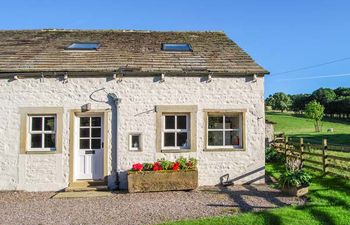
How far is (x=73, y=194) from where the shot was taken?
9875 millimetres

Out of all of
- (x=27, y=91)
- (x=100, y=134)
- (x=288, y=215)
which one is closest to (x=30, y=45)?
(x=27, y=91)

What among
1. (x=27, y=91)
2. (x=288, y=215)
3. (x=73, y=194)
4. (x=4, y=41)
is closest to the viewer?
→ (x=288, y=215)

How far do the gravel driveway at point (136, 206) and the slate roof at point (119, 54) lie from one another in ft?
13.4

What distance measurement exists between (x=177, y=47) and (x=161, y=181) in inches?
220

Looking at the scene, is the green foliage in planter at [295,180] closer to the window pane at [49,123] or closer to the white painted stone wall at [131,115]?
the white painted stone wall at [131,115]

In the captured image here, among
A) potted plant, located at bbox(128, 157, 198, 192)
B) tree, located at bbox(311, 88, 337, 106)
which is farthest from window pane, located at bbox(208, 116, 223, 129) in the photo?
tree, located at bbox(311, 88, 337, 106)

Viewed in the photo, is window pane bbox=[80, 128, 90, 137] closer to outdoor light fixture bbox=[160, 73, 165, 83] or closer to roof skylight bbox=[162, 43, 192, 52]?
outdoor light fixture bbox=[160, 73, 165, 83]

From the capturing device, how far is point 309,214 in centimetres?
721

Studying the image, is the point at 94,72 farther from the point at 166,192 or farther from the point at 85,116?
the point at 166,192

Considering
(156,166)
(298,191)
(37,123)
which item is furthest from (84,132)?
(298,191)

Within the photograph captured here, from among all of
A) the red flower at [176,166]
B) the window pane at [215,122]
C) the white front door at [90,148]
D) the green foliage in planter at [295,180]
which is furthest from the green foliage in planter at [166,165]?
the green foliage in planter at [295,180]

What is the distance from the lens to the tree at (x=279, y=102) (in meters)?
98.4

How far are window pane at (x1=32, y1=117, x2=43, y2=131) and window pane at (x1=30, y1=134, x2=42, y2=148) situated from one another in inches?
9.2

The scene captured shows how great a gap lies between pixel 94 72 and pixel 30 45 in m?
3.83
